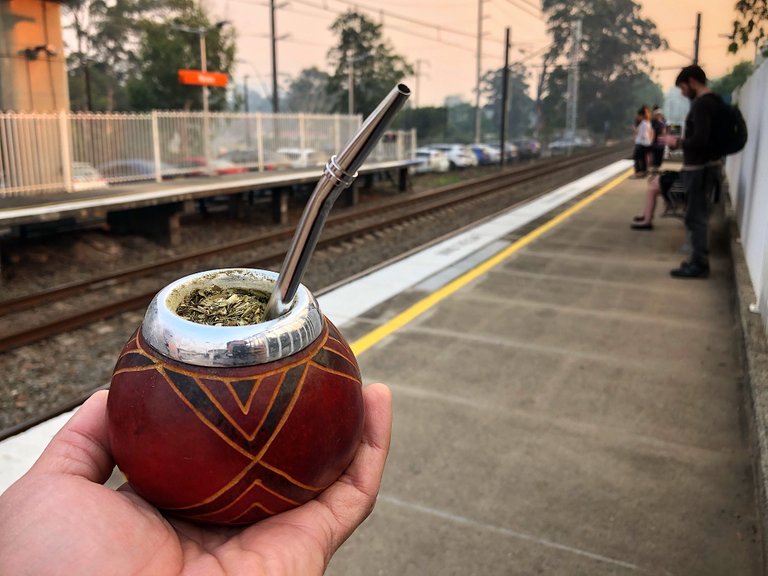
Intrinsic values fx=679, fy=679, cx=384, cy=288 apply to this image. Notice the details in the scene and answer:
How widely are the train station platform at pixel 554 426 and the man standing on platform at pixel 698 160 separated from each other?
→ 27 centimetres

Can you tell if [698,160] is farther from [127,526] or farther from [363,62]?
[363,62]

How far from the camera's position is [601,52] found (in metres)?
87.6

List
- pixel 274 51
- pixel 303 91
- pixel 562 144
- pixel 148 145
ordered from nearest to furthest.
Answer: pixel 148 145 → pixel 274 51 → pixel 562 144 → pixel 303 91

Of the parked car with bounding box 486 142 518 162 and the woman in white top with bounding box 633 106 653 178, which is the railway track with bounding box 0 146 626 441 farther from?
the parked car with bounding box 486 142 518 162

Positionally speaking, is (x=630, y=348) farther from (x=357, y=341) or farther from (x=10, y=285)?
(x=10, y=285)

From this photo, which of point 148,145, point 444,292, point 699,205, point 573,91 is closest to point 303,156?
point 148,145

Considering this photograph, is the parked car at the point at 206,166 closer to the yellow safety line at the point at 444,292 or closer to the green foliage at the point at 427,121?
the yellow safety line at the point at 444,292

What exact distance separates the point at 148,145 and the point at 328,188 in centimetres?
1432

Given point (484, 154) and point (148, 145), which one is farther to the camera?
point (484, 154)

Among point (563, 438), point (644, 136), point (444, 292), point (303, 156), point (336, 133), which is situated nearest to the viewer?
point (563, 438)

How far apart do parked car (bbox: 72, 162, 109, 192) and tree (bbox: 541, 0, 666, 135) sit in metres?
75.9

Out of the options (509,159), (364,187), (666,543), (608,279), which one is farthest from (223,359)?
(509,159)

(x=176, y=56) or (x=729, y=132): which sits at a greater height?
(x=176, y=56)

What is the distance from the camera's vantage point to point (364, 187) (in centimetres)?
2203
